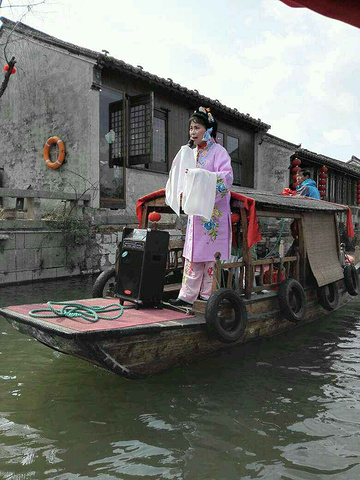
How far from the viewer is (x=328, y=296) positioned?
274 inches

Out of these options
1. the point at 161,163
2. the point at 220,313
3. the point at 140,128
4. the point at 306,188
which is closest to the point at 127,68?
the point at 140,128

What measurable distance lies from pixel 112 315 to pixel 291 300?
2728 millimetres

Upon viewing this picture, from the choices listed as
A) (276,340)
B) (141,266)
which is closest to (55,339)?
(141,266)

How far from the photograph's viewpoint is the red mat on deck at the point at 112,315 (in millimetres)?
3629

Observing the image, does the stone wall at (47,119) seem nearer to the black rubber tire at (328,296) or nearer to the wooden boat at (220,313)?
the wooden boat at (220,313)

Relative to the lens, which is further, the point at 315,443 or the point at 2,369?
the point at 2,369

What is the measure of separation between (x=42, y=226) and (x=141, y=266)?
580 centimetres

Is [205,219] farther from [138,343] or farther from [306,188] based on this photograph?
[306,188]

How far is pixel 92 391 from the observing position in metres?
3.94

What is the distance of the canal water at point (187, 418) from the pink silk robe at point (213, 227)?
1244 millimetres

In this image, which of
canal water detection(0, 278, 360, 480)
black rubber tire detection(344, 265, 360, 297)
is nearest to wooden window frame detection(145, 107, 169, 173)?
black rubber tire detection(344, 265, 360, 297)

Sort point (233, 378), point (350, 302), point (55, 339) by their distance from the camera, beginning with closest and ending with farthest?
point (55, 339) → point (233, 378) → point (350, 302)

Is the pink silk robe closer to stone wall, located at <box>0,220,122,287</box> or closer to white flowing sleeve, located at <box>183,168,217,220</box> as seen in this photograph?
white flowing sleeve, located at <box>183,168,217,220</box>

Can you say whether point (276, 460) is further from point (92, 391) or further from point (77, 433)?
point (92, 391)
